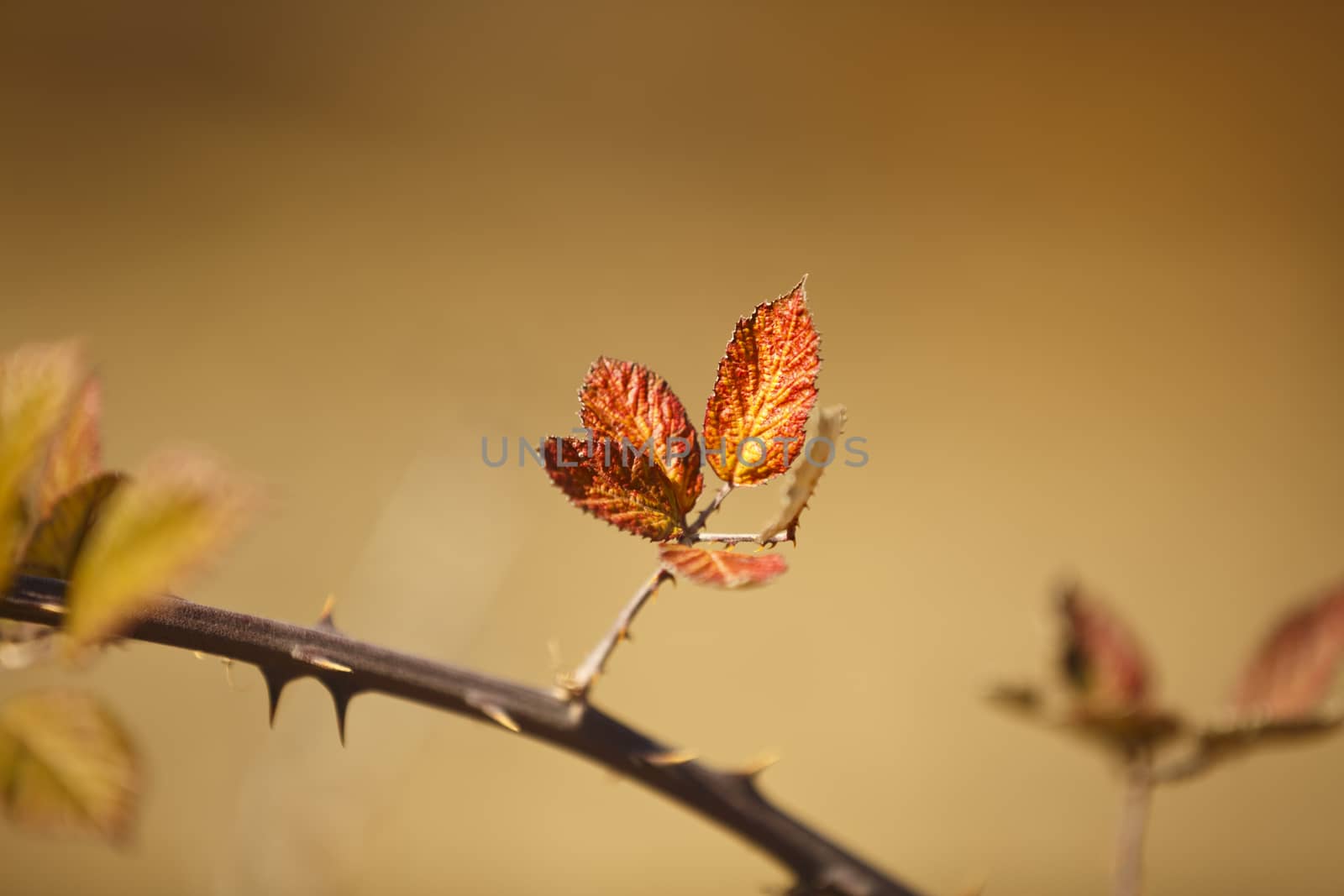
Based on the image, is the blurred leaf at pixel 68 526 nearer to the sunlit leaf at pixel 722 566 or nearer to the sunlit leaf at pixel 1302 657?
the sunlit leaf at pixel 722 566

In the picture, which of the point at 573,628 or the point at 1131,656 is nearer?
the point at 1131,656

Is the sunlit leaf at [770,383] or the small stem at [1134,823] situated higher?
the sunlit leaf at [770,383]

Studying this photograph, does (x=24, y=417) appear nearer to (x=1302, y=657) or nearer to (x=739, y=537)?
(x=739, y=537)

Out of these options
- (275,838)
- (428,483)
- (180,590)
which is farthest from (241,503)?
(428,483)

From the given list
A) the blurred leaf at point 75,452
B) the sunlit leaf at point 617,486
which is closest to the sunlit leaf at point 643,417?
the sunlit leaf at point 617,486

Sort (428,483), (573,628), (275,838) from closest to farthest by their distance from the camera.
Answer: (275,838) → (428,483) → (573,628)

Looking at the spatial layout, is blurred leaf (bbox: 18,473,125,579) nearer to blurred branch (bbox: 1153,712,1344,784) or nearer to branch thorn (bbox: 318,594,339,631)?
branch thorn (bbox: 318,594,339,631)

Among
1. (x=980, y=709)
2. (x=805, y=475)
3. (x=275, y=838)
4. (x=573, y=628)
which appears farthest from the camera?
(x=980, y=709)

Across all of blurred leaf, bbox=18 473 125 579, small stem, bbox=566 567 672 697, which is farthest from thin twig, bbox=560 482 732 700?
blurred leaf, bbox=18 473 125 579

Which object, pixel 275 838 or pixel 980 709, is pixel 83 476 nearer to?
pixel 275 838
